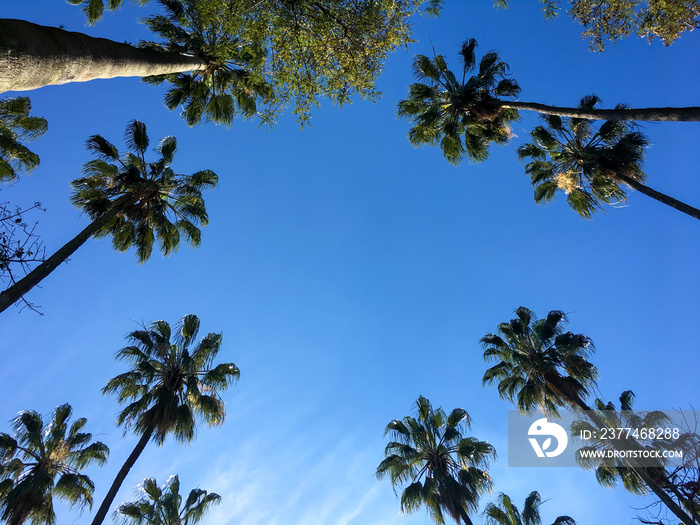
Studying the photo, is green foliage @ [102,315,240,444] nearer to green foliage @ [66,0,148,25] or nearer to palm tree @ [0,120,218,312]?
palm tree @ [0,120,218,312]

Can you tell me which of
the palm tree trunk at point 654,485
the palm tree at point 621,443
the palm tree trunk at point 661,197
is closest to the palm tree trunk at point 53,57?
the palm tree trunk at point 654,485

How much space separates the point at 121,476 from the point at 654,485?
15.5 metres

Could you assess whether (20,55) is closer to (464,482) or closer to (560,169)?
(560,169)

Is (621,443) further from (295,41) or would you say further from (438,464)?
(295,41)

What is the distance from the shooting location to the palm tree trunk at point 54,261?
6875 millimetres

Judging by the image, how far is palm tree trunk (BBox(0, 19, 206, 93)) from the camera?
3785mm

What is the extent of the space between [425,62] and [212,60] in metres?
8.24

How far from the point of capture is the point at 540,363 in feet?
49.1

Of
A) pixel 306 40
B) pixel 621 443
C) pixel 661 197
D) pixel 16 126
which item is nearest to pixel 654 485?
pixel 621 443

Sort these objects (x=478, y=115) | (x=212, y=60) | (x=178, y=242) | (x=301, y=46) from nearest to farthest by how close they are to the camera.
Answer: (x=301, y=46) < (x=212, y=60) < (x=478, y=115) < (x=178, y=242)

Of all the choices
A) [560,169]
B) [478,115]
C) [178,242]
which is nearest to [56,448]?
[178,242]

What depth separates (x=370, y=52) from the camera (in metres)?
10.2

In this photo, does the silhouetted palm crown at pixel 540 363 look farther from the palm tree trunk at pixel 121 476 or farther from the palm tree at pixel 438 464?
the palm tree trunk at pixel 121 476

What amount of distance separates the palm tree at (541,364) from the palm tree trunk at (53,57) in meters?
16.4
